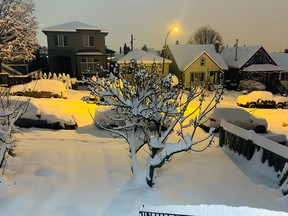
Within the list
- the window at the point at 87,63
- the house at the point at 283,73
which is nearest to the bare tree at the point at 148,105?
the window at the point at 87,63

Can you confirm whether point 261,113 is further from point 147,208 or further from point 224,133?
point 147,208

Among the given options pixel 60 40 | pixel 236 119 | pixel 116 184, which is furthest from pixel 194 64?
pixel 116 184

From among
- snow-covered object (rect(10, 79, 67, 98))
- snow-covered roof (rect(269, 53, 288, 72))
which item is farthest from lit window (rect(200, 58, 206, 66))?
snow-covered object (rect(10, 79, 67, 98))

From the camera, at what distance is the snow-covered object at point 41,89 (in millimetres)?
21352

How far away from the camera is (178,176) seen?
764cm

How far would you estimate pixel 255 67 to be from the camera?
1330 inches

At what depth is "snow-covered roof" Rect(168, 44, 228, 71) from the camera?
3284 centimetres

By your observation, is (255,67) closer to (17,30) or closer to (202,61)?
(202,61)

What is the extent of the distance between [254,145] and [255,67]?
92.0ft

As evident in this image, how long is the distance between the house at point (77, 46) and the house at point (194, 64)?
914 centimetres

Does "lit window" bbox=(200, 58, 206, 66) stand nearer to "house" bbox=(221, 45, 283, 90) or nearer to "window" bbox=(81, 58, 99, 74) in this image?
"house" bbox=(221, 45, 283, 90)

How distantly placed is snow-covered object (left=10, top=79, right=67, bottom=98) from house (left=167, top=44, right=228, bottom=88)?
49.0 feet

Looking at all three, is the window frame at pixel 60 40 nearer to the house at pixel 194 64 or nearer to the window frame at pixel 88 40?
the window frame at pixel 88 40

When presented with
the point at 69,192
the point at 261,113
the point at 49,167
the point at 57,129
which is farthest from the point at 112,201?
the point at 261,113
